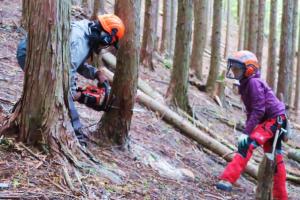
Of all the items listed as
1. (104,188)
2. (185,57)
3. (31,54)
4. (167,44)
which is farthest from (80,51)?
(167,44)

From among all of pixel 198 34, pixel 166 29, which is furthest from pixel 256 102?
pixel 166 29

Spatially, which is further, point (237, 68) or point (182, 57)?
point (182, 57)

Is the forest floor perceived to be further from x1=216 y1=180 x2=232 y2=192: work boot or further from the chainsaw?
the chainsaw

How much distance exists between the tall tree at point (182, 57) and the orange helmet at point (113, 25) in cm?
385

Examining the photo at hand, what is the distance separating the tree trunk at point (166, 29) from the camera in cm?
1762

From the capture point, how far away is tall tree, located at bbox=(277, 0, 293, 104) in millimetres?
13828

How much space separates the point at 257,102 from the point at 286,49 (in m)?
8.60

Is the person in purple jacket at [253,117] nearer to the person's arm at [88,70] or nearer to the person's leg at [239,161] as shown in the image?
the person's leg at [239,161]

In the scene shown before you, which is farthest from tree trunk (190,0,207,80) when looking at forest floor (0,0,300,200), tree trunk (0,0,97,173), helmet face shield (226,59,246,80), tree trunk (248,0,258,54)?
tree trunk (0,0,97,173)

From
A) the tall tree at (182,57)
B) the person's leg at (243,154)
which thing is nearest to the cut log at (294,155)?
the tall tree at (182,57)

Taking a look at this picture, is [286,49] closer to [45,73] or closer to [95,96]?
[95,96]

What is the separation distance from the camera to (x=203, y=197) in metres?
5.64

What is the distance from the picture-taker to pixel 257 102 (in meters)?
6.14

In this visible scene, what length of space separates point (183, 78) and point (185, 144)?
1770 millimetres
